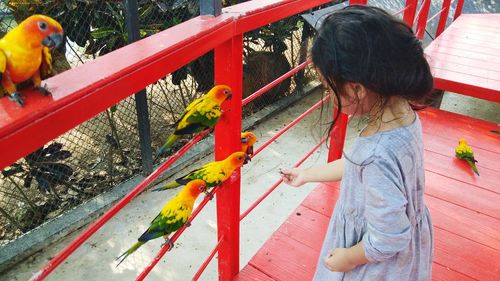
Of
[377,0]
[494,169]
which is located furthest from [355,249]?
[377,0]

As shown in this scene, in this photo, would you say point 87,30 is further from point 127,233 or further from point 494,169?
point 494,169

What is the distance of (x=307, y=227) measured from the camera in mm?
1684

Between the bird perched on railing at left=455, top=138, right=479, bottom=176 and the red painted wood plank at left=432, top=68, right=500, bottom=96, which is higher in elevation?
the red painted wood plank at left=432, top=68, right=500, bottom=96

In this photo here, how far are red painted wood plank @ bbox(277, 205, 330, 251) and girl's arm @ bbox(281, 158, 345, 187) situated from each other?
46 centimetres

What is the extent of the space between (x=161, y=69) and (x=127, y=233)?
2.03m

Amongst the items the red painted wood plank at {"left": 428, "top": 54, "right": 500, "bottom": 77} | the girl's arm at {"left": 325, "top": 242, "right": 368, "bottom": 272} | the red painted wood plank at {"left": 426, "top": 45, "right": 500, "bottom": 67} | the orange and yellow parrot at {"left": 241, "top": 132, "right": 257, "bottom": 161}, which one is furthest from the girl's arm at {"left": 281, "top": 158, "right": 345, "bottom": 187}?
the red painted wood plank at {"left": 426, "top": 45, "right": 500, "bottom": 67}

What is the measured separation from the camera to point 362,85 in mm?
832

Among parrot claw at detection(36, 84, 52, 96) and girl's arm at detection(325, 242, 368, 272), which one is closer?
parrot claw at detection(36, 84, 52, 96)

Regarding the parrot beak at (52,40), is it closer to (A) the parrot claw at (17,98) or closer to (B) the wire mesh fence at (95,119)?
(A) the parrot claw at (17,98)

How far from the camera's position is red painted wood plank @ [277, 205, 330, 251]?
163 cm

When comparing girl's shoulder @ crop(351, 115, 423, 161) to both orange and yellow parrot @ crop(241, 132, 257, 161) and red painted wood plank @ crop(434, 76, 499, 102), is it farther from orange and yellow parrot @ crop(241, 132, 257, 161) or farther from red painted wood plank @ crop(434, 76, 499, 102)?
red painted wood plank @ crop(434, 76, 499, 102)

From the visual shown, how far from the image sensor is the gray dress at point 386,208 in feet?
2.81

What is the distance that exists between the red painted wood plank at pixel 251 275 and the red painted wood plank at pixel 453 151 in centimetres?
124

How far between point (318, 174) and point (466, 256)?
0.78 meters
